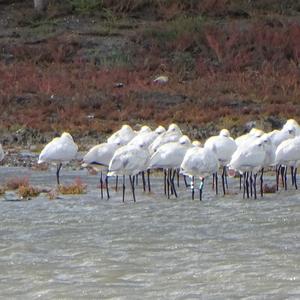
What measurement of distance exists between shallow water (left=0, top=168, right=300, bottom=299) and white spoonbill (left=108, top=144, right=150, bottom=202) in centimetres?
46

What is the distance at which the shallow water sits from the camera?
1179 cm

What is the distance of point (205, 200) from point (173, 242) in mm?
3801

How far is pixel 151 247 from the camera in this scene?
14.1 m

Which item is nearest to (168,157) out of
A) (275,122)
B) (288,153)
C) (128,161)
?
(128,161)

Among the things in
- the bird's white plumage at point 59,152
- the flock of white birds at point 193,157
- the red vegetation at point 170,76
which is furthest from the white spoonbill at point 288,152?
the red vegetation at point 170,76

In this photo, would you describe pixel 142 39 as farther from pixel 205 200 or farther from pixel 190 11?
pixel 205 200

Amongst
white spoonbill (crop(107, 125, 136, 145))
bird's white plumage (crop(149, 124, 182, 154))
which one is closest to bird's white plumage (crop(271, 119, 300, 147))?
bird's white plumage (crop(149, 124, 182, 154))

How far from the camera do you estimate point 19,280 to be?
12.4 meters

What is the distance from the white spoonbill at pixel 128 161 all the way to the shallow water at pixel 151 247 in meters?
0.46

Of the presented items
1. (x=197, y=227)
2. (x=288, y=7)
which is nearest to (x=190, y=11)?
(x=288, y=7)

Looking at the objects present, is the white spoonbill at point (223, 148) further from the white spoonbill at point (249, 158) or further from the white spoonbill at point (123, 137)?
the white spoonbill at point (123, 137)

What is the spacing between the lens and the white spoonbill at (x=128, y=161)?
18.0m

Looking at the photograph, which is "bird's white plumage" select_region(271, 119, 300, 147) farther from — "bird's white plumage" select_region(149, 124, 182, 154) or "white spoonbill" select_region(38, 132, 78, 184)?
"white spoonbill" select_region(38, 132, 78, 184)

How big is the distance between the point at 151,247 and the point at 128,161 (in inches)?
162
